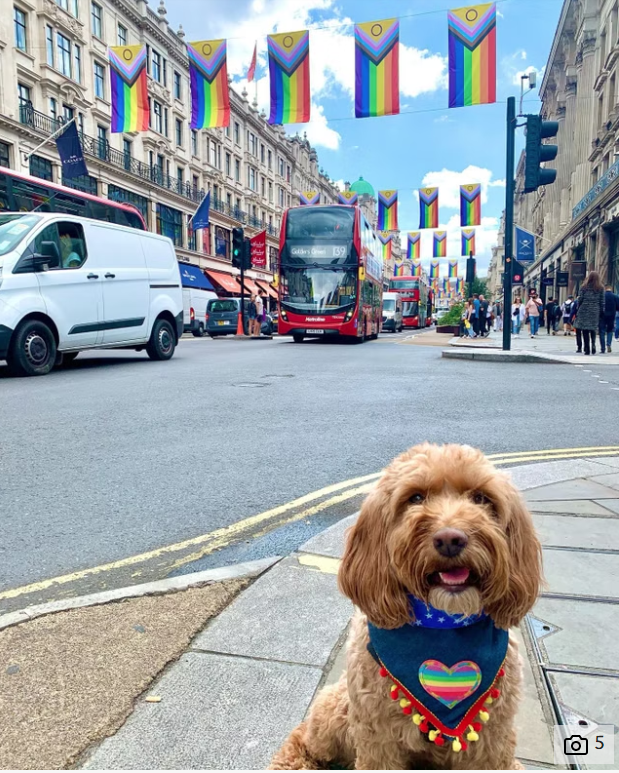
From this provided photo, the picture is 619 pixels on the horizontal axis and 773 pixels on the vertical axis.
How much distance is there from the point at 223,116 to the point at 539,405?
15904 mm

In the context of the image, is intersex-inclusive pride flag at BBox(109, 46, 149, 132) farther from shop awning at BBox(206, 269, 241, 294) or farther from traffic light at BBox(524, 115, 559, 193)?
shop awning at BBox(206, 269, 241, 294)

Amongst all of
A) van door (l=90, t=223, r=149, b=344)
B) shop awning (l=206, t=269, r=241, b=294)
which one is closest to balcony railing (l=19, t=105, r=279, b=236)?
shop awning (l=206, t=269, r=241, b=294)

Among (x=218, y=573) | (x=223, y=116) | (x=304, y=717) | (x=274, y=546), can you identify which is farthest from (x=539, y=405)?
(x=223, y=116)

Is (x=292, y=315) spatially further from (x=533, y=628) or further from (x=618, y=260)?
(x=533, y=628)

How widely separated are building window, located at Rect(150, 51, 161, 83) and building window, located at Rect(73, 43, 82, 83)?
8148 mm

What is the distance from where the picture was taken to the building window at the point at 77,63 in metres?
32.4

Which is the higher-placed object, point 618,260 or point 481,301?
point 618,260

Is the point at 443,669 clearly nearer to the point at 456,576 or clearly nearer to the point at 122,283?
the point at 456,576

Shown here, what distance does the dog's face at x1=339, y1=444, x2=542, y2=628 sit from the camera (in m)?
1.25

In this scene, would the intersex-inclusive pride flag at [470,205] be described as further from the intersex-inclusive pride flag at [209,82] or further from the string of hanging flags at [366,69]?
the intersex-inclusive pride flag at [209,82]

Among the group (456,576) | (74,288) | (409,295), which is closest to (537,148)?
(74,288)

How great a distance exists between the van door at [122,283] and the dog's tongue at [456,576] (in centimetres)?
1008

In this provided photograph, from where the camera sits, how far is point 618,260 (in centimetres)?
2439

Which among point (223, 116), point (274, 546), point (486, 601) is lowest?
point (274, 546)
